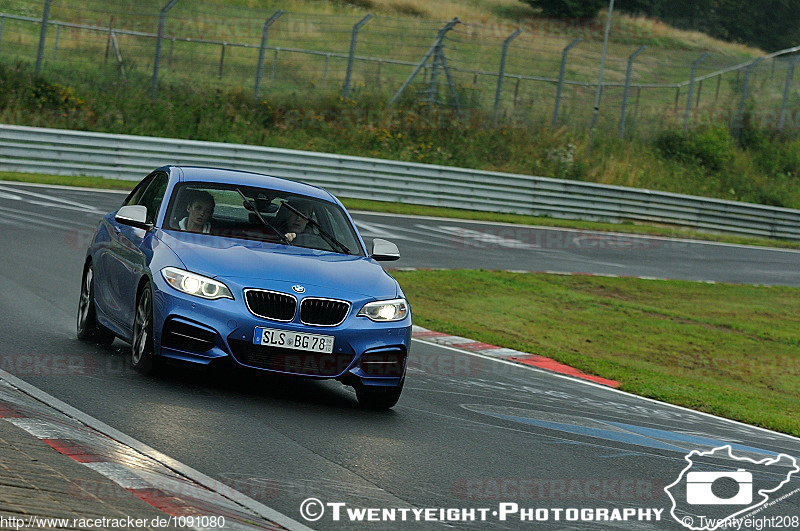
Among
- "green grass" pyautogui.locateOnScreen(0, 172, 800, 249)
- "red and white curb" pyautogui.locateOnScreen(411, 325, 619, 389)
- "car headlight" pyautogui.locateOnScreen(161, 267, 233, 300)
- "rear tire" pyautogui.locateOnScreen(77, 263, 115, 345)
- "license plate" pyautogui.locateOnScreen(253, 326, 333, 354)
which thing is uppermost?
"car headlight" pyautogui.locateOnScreen(161, 267, 233, 300)

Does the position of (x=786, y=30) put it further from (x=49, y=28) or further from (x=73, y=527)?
(x=73, y=527)

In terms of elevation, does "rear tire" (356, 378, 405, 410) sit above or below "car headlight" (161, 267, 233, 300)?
below

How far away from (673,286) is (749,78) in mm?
23592

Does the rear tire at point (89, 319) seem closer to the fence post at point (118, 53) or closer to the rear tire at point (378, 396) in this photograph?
the rear tire at point (378, 396)

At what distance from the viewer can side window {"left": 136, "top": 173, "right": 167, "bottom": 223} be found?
30.5ft

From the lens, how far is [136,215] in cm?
878

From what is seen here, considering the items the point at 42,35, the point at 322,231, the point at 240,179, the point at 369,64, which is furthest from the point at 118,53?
the point at 322,231

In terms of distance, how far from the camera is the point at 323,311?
26.0 feet

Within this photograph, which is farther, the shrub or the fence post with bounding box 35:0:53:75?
the shrub

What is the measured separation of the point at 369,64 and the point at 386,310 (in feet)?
92.3

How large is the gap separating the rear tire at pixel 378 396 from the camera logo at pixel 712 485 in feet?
7.03

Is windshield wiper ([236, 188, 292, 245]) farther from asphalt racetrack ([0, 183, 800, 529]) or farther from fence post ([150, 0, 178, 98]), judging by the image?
fence post ([150, 0, 178, 98])

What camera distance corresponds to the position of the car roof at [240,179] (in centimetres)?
942

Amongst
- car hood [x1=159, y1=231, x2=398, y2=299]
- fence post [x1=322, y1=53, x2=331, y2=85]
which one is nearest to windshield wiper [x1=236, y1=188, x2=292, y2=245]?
car hood [x1=159, y1=231, x2=398, y2=299]
